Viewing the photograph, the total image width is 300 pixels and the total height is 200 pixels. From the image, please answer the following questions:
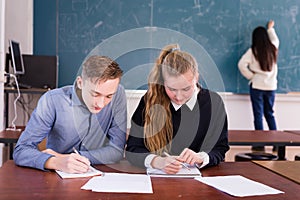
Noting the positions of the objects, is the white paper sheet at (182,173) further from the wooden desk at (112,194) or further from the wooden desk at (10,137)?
the wooden desk at (10,137)

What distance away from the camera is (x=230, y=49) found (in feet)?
17.2

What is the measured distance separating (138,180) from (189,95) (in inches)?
19.0

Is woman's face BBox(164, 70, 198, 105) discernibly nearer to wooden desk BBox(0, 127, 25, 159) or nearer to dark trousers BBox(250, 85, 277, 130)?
wooden desk BBox(0, 127, 25, 159)

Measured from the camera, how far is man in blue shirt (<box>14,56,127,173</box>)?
149cm

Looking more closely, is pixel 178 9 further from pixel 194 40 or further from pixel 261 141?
pixel 261 141

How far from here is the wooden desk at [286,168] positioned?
1.46 m

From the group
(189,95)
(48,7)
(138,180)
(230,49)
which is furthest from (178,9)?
(138,180)

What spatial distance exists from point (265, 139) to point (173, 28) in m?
2.82

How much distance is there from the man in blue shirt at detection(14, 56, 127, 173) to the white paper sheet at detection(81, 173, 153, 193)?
102mm

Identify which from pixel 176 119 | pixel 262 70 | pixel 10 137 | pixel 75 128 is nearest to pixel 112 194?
pixel 75 128

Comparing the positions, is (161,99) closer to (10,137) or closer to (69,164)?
(69,164)

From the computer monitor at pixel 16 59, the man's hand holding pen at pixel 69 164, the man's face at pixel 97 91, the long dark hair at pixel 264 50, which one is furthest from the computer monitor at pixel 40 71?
the man's hand holding pen at pixel 69 164

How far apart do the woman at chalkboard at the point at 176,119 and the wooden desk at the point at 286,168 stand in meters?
0.18

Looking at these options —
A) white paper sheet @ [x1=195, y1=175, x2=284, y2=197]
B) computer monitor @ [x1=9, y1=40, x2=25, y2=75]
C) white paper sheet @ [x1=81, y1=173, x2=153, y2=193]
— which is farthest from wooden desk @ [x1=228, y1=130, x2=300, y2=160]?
computer monitor @ [x1=9, y1=40, x2=25, y2=75]
